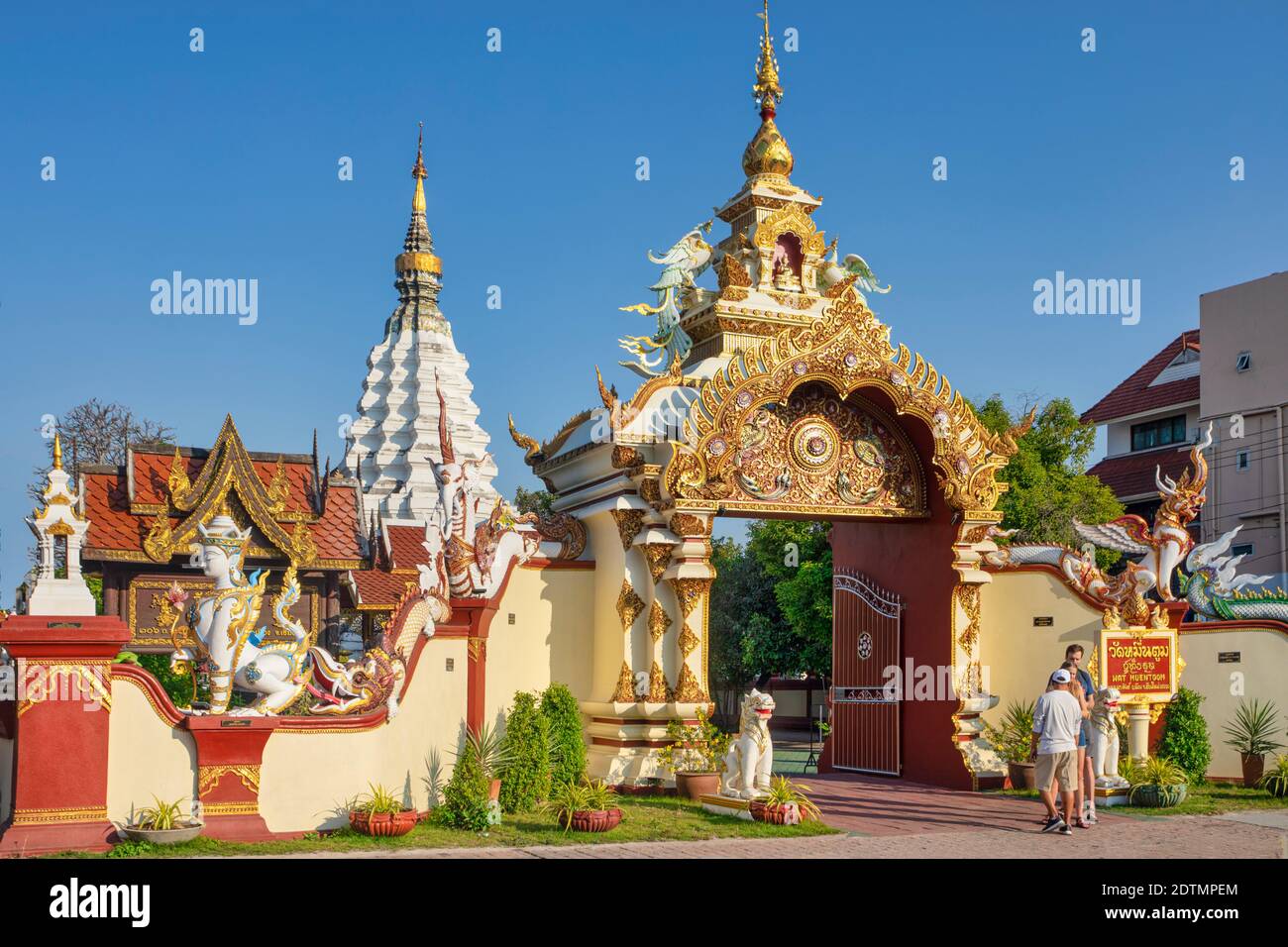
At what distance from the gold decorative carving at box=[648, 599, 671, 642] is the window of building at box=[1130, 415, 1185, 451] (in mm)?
24280

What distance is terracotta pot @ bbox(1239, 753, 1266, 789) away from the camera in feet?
49.7

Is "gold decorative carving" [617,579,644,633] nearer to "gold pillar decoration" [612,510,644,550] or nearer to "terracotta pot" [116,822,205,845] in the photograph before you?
"gold pillar decoration" [612,510,644,550]

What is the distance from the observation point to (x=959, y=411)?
49.5 feet

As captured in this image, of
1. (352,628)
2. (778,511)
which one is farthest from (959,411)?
(352,628)

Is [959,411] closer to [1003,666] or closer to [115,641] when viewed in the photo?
[1003,666]

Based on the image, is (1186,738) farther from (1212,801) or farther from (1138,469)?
(1138,469)

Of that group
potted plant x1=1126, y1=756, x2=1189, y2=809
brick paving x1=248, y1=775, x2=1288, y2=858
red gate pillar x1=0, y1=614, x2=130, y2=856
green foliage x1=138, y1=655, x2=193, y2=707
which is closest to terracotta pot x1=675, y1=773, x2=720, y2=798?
brick paving x1=248, y1=775, x2=1288, y2=858

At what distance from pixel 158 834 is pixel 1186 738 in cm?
1088

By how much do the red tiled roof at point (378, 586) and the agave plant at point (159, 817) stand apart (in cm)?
1636

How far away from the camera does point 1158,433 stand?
35312 millimetres

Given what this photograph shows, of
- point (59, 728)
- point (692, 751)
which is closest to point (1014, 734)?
point (692, 751)

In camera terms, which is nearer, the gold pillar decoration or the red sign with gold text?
the gold pillar decoration

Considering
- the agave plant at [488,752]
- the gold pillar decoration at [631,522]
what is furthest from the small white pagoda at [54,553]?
the gold pillar decoration at [631,522]

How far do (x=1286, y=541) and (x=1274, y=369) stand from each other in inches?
147
